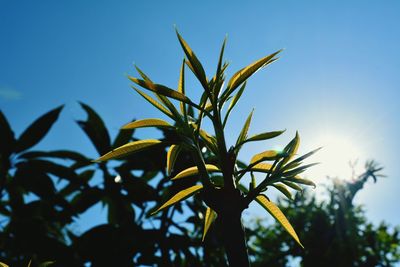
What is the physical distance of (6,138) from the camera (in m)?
2.68

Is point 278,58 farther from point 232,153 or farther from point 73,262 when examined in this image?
point 73,262

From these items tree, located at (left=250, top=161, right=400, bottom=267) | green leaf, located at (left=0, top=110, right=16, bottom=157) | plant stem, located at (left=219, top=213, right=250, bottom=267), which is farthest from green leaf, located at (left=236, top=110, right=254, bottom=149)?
tree, located at (left=250, top=161, right=400, bottom=267)

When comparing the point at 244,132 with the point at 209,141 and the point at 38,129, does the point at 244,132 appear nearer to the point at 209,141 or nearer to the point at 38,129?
the point at 209,141

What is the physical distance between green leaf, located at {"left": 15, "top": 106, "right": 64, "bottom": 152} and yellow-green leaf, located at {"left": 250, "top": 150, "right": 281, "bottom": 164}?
2461 mm

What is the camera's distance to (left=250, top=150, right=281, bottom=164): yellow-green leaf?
1.98 ft

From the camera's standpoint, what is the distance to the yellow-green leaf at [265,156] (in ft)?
1.98

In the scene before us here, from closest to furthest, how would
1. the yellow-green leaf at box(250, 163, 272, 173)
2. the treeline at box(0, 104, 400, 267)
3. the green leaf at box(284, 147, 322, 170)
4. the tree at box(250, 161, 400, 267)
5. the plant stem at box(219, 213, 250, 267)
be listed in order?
1. the plant stem at box(219, 213, 250, 267)
2. the green leaf at box(284, 147, 322, 170)
3. the yellow-green leaf at box(250, 163, 272, 173)
4. the treeline at box(0, 104, 400, 267)
5. the tree at box(250, 161, 400, 267)

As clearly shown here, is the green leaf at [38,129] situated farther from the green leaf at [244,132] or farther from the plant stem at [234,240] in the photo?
the plant stem at [234,240]

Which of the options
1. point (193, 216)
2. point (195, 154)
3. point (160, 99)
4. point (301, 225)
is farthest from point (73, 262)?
point (301, 225)

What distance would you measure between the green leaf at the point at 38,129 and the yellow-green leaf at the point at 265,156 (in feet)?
8.07

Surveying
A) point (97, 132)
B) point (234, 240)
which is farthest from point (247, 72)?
point (97, 132)

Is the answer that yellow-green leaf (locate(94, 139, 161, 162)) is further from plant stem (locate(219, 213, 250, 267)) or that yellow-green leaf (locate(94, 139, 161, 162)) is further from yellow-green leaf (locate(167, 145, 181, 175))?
plant stem (locate(219, 213, 250, 267))

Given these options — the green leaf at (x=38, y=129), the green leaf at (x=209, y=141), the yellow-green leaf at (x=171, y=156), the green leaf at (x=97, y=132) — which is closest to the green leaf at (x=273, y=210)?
the green leaf at (x=209, y=141)

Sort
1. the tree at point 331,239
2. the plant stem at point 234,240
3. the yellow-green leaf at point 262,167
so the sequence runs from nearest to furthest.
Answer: the plant stem at point 234,240
the yellow-green leaf at point 262,167
the tree at point 331,239
